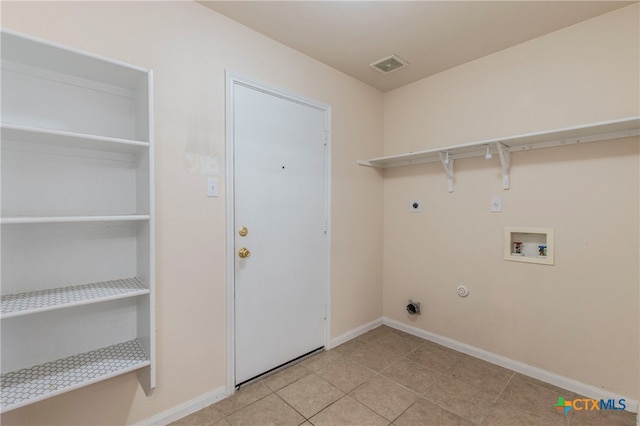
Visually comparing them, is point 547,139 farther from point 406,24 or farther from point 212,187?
point 212,187

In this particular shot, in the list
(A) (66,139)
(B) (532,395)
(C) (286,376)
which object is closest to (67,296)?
(A) (66,139)

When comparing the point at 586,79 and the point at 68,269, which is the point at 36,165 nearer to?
the point at 68,269

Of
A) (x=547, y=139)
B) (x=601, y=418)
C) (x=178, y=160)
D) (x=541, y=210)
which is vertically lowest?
(x=601, y=418)

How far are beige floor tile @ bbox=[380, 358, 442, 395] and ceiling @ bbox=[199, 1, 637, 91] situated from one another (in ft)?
8.09

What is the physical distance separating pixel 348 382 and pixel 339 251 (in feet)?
3.41

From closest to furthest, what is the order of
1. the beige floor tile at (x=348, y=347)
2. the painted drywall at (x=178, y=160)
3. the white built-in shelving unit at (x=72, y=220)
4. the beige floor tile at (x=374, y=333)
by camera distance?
1. the white built-in shelving unit at (x=72, y=220)
2. the painted drywall at (x=178, y=160)
3. the beige floor tile at (x=348, y=347)
4. the beige floor tile at (x=374, y=333)

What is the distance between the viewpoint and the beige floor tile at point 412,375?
6.55ft

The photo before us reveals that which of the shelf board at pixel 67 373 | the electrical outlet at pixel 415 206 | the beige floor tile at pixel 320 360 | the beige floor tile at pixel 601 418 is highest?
the electrical outlet at pixel 415 206

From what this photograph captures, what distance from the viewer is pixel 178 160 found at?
168 centimetres

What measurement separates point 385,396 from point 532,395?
3.18 ft

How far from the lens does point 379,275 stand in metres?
3.03

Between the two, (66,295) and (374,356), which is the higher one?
(66,295)

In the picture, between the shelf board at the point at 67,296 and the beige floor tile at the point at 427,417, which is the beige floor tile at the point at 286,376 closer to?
the beige floor tile at the point at 427,417

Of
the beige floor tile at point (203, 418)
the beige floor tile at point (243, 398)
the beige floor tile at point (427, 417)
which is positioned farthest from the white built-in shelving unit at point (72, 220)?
the beige floor tile at point (427, 417)
